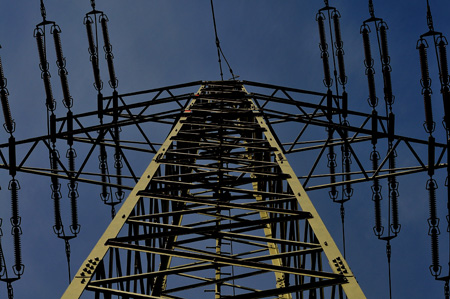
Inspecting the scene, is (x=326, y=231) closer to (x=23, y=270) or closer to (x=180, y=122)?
(x=180, y=122)

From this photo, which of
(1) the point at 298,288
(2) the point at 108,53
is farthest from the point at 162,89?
(1) the point at 298,288

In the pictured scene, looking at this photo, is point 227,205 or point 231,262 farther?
point 227,205

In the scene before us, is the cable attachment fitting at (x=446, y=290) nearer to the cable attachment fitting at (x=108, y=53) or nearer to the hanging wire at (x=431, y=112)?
the hanging wire at (x=431, y=112)

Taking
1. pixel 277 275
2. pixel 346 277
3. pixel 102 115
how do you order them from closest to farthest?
1. pixel 346 277
2. pixel 277 275
3. pixel 102 115

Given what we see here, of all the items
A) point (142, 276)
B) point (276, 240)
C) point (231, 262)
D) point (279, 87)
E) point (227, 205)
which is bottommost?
point (142, 276)

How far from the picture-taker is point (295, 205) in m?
16.2

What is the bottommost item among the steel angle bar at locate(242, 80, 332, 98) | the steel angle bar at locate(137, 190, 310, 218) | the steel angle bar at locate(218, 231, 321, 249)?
the steel angle bar at locate(218, 231, 321, 249)

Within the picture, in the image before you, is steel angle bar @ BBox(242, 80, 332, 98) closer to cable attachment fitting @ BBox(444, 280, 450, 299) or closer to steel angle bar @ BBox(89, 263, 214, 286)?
cable attachment fitting @ BBox(444, 280, 450, 299)

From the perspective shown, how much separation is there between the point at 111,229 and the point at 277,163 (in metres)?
4.61

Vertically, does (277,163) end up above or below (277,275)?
above

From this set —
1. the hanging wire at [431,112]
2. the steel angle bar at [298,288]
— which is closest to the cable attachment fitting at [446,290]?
the hanging wire at [431,112]

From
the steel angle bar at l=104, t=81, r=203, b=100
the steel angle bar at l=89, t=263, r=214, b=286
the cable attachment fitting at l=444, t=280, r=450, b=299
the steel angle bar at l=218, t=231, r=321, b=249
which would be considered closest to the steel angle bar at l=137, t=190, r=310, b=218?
the steel angle bar at l=218, t=231, r=321, b=249

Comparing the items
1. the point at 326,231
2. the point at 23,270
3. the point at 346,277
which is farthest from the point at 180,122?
the point at 346,277

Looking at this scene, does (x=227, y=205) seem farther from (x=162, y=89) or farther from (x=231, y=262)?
(x=162, y=89)
